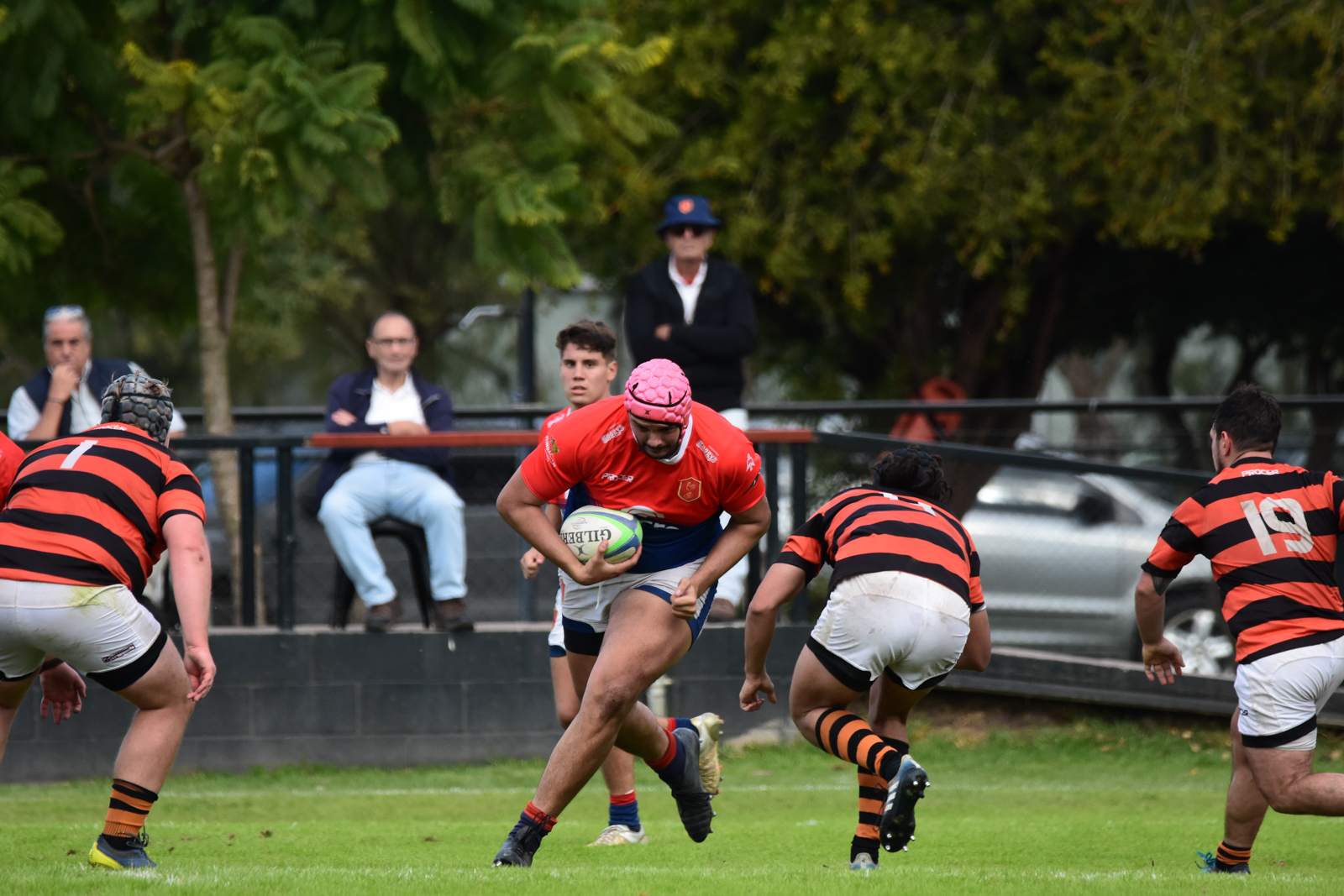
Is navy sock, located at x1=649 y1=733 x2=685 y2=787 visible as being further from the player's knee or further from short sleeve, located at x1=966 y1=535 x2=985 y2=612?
the player's knee

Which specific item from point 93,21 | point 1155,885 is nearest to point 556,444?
point 1155,885

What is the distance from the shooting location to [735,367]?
1005 centimetres

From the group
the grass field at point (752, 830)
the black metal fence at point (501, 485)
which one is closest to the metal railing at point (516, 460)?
the black metal fence at point (501, 485)

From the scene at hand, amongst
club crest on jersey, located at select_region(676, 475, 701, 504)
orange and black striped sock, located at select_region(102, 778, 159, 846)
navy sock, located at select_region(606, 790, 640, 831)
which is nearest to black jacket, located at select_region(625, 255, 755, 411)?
navy sock, located at select_region(606, 790, 640, 831)

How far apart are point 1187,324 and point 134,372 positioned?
13.7m

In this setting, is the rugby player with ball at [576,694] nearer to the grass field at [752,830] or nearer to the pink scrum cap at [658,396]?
the grass field at [752,830]

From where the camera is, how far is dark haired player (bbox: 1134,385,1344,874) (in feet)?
19.4

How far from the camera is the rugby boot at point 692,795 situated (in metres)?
6.78

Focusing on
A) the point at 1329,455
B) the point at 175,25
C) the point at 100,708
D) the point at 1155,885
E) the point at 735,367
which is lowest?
the point at 100,708

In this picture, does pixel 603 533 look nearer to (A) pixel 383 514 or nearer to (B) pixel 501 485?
(A) pixel 383 514

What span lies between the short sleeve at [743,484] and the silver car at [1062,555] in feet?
14.8

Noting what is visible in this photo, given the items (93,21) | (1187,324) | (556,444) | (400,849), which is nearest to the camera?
(556,444)

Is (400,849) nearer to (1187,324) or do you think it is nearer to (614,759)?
(614,759)

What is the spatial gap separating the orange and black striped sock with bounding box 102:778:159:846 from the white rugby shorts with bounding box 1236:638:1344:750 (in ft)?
13.8
